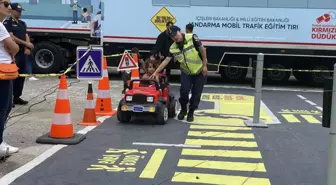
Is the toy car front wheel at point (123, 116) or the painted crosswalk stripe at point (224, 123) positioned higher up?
the toy car front wheel at point (123, 116)

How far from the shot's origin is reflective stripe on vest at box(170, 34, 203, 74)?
27.0 feet

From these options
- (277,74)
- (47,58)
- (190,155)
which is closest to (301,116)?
(190,155)

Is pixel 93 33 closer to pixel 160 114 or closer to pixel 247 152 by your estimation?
pixel 160 114

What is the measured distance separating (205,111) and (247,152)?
134 inches

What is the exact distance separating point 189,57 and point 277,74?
25.1 ft

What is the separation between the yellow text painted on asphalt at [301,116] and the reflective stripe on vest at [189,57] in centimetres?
211

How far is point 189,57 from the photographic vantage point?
27.0 ft

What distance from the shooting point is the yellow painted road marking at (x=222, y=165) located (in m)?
5.49

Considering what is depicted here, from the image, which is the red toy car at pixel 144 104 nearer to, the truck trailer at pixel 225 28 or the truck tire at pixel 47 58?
the truck trailer at pixel 225 28

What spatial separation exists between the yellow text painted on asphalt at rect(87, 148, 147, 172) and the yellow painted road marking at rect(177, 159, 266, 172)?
22.8 inches

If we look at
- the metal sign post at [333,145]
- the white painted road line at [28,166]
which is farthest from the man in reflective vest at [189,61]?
the metal sign post at [333,145]

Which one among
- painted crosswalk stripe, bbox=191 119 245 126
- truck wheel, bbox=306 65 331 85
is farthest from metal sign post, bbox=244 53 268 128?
truck wheel, bbox=306 65 331 85

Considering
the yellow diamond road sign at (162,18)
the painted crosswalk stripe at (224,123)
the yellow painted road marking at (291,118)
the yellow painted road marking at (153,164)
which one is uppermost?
the yellow diamond road sign at (162,18)

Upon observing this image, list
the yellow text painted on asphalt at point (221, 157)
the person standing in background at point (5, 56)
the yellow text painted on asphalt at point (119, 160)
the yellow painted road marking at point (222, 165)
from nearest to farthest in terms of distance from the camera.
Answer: the yellow text painted on asphalt at point (221, 157) < the person standing in background at point (5, 56) < the yellow text painted on asphalt at point (119, 160) < the yellow painted road marking at point (222, 165)
